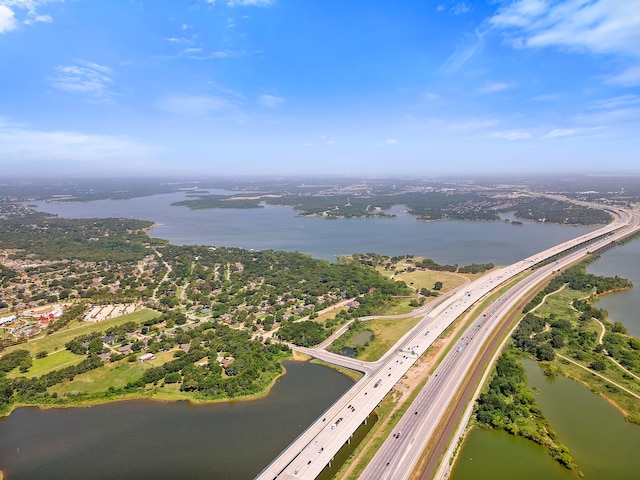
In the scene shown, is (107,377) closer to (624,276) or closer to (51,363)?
(51,363)

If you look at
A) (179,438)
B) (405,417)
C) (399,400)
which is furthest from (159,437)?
(399,400)

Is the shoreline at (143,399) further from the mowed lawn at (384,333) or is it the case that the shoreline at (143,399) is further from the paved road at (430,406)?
the paved road at (430,406)

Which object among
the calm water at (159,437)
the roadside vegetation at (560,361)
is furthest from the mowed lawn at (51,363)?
the roadside vegetation at (560,361)

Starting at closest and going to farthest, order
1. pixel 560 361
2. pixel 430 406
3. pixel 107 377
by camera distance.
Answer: pixel 430 406 < pixel 107 377 < pixel 560 361

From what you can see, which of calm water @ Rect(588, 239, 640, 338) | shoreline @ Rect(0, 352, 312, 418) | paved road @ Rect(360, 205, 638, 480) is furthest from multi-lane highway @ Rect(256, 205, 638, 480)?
calm water @ Rect(588, 239, 640, 338)

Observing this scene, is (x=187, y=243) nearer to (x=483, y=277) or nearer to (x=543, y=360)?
(x=483, y=277)
